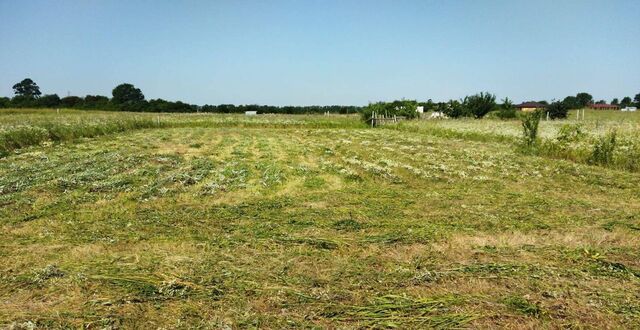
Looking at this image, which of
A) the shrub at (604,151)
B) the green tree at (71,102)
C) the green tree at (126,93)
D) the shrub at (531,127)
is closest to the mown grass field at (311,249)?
the shrub at (604,151)

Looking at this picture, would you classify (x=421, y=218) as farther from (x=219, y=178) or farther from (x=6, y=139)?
(x=6, y=139)

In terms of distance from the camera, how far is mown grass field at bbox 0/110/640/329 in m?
5.16

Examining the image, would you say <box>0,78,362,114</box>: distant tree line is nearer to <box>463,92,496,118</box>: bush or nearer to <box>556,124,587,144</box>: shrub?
<box>463,92,496,118</box>: bush

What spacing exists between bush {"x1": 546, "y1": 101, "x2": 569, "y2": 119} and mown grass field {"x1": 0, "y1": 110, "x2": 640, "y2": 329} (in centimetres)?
5151

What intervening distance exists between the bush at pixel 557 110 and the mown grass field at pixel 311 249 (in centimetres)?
5151

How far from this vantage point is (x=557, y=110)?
201ft

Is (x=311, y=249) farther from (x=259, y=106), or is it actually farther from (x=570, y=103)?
(x=570, y=103)

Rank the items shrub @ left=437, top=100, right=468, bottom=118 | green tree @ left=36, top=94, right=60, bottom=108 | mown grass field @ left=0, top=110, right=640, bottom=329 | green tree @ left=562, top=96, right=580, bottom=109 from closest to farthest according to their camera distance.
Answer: mown grass field @ left=0, top=110, right=640, bottom=329, green tree @ left=562, top=96, right=580, bottom=109, shrub @ left=437, top=100, right=468, bottom=118, green tree @ left=36, top=94, right=60, bottom=108

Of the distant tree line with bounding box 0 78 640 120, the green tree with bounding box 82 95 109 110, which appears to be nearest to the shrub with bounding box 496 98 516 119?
the distant tree line with bounding box 0 78 640 120

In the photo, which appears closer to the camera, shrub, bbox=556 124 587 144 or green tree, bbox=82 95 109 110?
shrub, bbox=556 124 587 144

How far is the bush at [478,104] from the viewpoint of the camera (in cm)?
6956

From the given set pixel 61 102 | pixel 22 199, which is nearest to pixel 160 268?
pixel 22 199

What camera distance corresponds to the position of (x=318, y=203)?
11375mm

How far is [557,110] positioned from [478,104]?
12152mm
